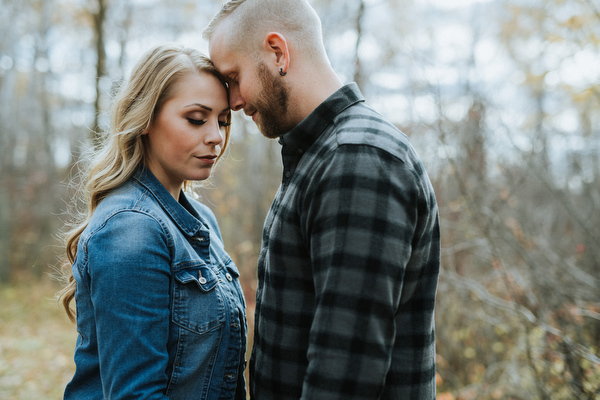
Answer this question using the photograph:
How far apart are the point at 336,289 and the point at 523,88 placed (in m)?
11.7

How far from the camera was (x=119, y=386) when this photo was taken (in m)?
1.38

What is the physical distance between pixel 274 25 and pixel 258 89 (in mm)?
271

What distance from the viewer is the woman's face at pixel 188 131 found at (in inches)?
71.5

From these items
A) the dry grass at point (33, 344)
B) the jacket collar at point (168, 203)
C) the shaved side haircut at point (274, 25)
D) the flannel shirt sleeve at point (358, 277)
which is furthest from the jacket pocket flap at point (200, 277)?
the dry grass at point (33, 344)

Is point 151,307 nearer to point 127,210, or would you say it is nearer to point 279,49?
point 127,210

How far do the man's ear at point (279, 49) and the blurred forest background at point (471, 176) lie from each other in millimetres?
730

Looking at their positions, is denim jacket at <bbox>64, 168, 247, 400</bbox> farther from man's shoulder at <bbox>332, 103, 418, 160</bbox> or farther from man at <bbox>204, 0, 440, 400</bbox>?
man's shoulder at <bbox>332, 103, 418, 160</bbox>

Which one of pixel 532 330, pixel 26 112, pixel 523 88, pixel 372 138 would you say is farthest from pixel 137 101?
pixel 26 112

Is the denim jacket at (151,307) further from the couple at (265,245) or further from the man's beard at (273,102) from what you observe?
the man's beard at (273,102)

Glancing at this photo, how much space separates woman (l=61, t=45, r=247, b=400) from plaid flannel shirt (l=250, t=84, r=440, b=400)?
23 centimetres

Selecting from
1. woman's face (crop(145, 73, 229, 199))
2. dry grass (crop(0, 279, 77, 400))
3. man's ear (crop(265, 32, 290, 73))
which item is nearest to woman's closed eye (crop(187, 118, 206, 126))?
woman's face (crop(145, 73, 229, 199))

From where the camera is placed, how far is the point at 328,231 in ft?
4.01

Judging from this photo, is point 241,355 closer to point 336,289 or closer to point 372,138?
point 336,289

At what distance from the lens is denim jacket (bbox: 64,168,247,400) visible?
1.39 m
